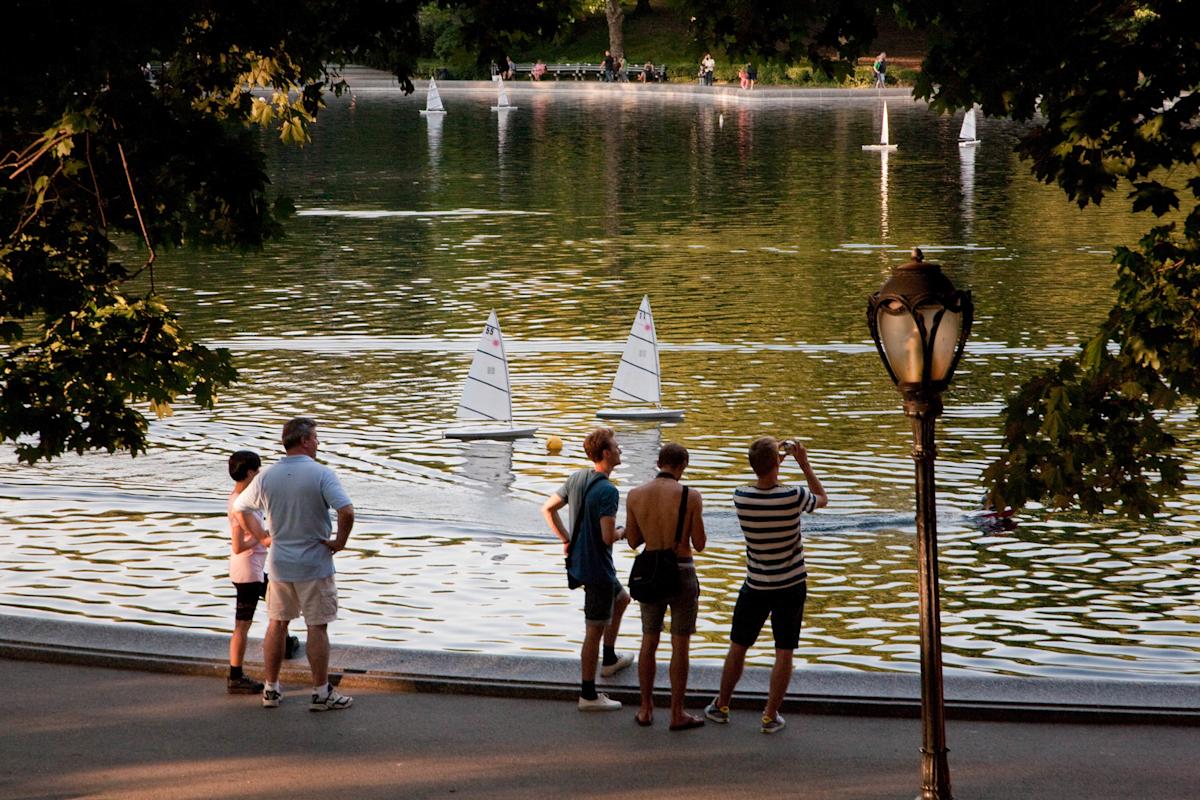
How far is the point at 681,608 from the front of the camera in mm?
9758

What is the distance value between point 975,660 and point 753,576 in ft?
9.46

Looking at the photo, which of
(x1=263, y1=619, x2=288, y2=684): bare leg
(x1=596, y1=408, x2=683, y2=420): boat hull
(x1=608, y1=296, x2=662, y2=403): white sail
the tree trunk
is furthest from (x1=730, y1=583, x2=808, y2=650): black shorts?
the tree trunk

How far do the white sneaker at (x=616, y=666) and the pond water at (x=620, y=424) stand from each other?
1.62m

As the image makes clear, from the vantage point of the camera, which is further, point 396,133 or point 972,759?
point 396,133

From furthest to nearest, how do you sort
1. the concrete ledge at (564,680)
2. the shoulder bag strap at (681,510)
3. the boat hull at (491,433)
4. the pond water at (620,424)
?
the boat hull at (491,433) < the pond water at (620,424) < the concrete ledge at (564,680) < the shoulder bag strap at (681,510)

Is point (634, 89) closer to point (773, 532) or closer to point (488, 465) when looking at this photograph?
point (488, 465)

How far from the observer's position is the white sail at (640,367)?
1988 centimetres

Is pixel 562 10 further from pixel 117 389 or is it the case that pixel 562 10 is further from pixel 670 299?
pixel 670 299

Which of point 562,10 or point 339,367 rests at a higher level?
point 562,10

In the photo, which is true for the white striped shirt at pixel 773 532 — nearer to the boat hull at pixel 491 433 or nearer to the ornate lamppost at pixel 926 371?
the ornate lamppost at pixel 926 371

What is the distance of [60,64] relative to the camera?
28.5ft

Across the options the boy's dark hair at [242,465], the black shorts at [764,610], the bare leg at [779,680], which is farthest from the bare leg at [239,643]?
the bare leg at [779,680]

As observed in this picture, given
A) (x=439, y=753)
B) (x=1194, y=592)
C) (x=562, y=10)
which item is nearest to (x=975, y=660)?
(x=1194, y=592)

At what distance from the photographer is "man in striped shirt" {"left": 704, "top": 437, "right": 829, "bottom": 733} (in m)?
9.55
